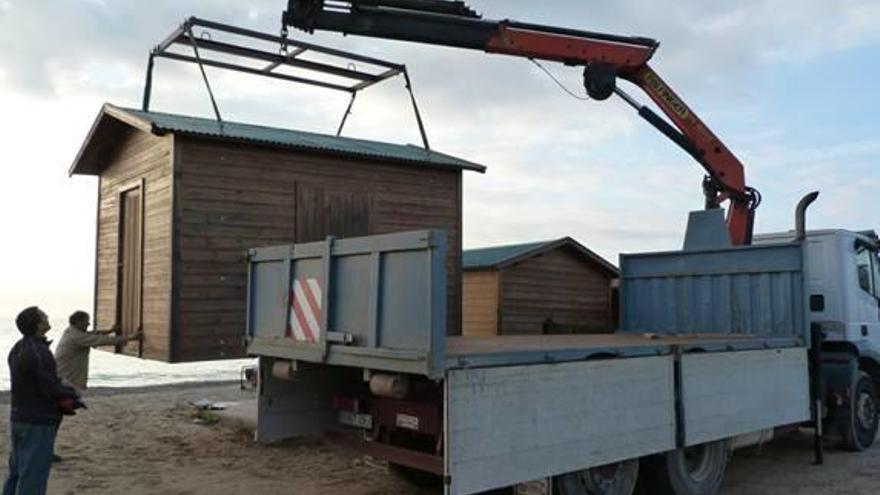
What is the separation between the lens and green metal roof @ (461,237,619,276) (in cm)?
1803

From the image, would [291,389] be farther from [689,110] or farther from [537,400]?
[689,110]

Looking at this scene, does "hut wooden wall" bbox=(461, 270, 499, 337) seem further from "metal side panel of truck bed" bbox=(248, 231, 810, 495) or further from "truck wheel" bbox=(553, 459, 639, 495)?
"truck wheel" bbox=(553, 459, 639, 495)

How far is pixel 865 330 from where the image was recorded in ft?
33.3

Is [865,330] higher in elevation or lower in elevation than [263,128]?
lower

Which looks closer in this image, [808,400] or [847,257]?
[808,400]

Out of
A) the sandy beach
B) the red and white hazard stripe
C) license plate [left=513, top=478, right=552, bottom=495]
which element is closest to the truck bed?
license plate [left=513, top=478, right=552, bottom=495]

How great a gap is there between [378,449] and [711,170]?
7731 millimetres

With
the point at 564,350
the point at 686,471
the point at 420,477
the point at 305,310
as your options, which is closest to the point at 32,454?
the point at 305,310

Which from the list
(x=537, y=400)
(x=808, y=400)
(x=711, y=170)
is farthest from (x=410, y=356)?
(x=711, y=170)

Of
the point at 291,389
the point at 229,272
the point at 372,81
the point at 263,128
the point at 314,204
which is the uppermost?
the point at 372,81

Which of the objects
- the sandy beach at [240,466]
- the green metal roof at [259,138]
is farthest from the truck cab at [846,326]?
the green metal roof at [259,138]

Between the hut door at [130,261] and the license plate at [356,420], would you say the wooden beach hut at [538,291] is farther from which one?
the license plate at [356,420]

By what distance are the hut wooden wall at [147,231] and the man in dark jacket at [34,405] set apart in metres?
3.91

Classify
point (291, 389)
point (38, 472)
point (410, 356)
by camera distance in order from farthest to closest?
point (291, 389) → point (38, 472) → point (410, 356)
